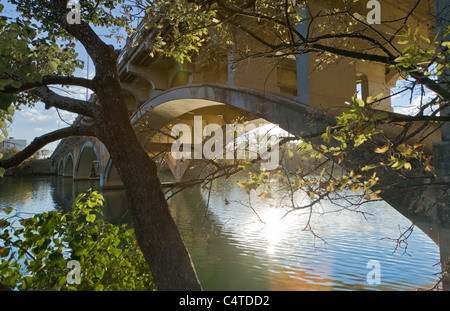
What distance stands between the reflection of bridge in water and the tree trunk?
0.75 feet

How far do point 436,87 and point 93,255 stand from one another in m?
2.95

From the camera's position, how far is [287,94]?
49.9 ft

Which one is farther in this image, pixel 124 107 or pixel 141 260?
pixel 141 260

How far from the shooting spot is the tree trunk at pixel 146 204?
277 cm

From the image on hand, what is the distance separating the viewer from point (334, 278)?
591 centimetres

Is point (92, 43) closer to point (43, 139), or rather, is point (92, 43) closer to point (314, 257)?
point (43, 139)

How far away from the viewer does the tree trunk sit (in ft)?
9.07

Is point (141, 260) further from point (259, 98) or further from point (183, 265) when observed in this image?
point (259, 98)

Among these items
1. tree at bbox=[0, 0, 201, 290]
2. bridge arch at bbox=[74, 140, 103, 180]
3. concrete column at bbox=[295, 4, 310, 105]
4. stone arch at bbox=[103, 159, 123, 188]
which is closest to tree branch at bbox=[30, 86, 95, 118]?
tree at bbox=[0, 0, 201, 290]

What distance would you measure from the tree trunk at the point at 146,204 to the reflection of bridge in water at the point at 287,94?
227 mm

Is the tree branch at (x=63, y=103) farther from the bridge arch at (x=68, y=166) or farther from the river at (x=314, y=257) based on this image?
the bridge arch at (x=68, y=166)

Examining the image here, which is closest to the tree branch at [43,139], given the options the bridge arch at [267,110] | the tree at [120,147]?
the tree at [120,147]

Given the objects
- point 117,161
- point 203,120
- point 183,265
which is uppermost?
point 203,120

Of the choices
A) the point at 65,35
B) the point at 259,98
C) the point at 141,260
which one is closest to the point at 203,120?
the point at 259,98
